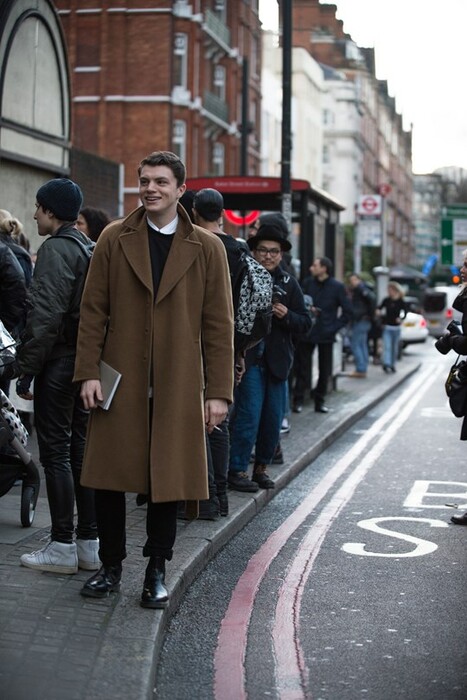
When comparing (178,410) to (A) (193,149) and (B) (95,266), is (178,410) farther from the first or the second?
(A) (193,149)

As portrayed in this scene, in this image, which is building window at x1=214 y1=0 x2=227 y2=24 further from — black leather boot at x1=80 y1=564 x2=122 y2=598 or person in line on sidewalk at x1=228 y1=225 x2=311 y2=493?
black leather boot at x1=80 y1=564 x2=122 y2=598

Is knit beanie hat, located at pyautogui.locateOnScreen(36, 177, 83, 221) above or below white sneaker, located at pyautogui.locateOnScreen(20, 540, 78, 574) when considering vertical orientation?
above

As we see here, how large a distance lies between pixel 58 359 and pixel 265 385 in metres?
3.39

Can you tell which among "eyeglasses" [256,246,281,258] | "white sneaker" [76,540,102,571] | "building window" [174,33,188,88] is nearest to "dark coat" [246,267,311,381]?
"eyeglasses" [256,246,281,258]

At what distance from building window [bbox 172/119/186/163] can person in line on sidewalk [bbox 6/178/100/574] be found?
42.4 meters

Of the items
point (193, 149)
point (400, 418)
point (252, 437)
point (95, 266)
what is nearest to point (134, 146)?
point (193, 149)

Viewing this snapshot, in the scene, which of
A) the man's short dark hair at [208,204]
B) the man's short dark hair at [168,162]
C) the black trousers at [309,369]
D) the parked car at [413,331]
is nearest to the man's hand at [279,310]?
the man's short dark hair at [208,204]

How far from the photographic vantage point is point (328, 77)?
88.9 meters

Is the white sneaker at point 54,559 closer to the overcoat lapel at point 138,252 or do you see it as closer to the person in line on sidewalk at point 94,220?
the overcoat lapel at point 138,252

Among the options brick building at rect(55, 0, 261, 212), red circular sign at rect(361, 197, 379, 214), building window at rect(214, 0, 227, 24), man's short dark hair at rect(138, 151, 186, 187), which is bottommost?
man's short dark hair at rect(138, 151, 186, 187)

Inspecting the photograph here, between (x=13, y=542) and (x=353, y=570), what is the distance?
74.2 inches

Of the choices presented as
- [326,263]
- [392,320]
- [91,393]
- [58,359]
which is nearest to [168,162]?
[91,393]

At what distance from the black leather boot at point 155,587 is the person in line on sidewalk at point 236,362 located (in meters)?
2.11

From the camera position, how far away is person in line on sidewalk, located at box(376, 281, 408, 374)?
81.7ft
